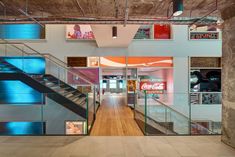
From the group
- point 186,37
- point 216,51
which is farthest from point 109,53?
point 216,51

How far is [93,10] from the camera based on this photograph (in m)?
5.20

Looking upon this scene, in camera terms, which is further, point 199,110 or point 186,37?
point 186,37

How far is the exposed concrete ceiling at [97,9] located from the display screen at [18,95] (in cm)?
305

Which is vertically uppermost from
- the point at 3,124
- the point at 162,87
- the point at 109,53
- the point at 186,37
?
the point at 186,37

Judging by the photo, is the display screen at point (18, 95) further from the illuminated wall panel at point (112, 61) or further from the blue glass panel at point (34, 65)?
the illuminated wall panel at point (112, 61)

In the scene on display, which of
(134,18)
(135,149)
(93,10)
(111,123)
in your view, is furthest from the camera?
(111,123)

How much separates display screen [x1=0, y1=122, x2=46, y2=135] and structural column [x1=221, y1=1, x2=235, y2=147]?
181 inches

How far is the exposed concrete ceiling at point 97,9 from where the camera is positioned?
4637mm

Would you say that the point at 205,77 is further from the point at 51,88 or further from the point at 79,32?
the point at 51,88

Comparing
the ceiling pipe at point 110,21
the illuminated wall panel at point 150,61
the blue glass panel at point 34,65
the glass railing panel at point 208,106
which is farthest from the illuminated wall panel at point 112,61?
the ceiling pipe at point 110,21

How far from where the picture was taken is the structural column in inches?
171

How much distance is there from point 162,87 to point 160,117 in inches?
163

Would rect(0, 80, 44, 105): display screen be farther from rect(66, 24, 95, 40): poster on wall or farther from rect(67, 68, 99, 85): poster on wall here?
rect(66, 24, 95, 40): poster on wall

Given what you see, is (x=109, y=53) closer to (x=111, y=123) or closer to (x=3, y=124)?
(x=111, y=123)
